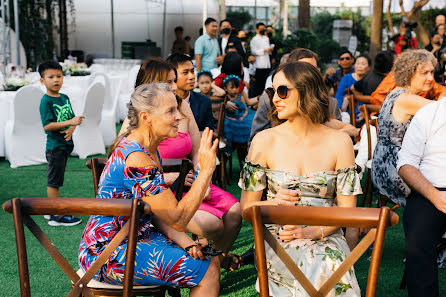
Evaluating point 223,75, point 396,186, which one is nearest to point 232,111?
point 223,75

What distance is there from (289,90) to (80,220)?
2942 millimetres

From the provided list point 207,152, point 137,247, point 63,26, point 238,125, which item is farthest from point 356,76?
point 63,26

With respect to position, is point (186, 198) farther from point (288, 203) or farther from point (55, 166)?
point (55, 166)

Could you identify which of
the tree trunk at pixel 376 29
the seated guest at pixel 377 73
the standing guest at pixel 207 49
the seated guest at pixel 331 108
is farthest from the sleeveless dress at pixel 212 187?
the tree trunk at pixel 376 29

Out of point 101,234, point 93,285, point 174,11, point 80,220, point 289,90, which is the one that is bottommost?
point 80,220

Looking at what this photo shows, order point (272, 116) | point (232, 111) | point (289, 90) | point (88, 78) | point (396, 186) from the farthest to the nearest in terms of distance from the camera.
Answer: point (88, 78), point (232, 111), point (396, 186), point (272, 116), point (289, 90)

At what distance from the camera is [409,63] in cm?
378

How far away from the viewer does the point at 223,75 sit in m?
7.16

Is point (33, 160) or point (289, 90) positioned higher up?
point (289, 90)

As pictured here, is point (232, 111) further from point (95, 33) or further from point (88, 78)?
point (95, 33)

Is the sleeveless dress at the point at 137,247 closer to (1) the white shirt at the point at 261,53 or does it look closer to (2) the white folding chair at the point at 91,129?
(2) the white folding chair at the point at 91,129

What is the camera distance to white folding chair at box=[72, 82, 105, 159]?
24.3ft

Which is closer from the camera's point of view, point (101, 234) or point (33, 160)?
point (101, 234)

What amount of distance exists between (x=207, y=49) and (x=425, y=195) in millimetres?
6776
